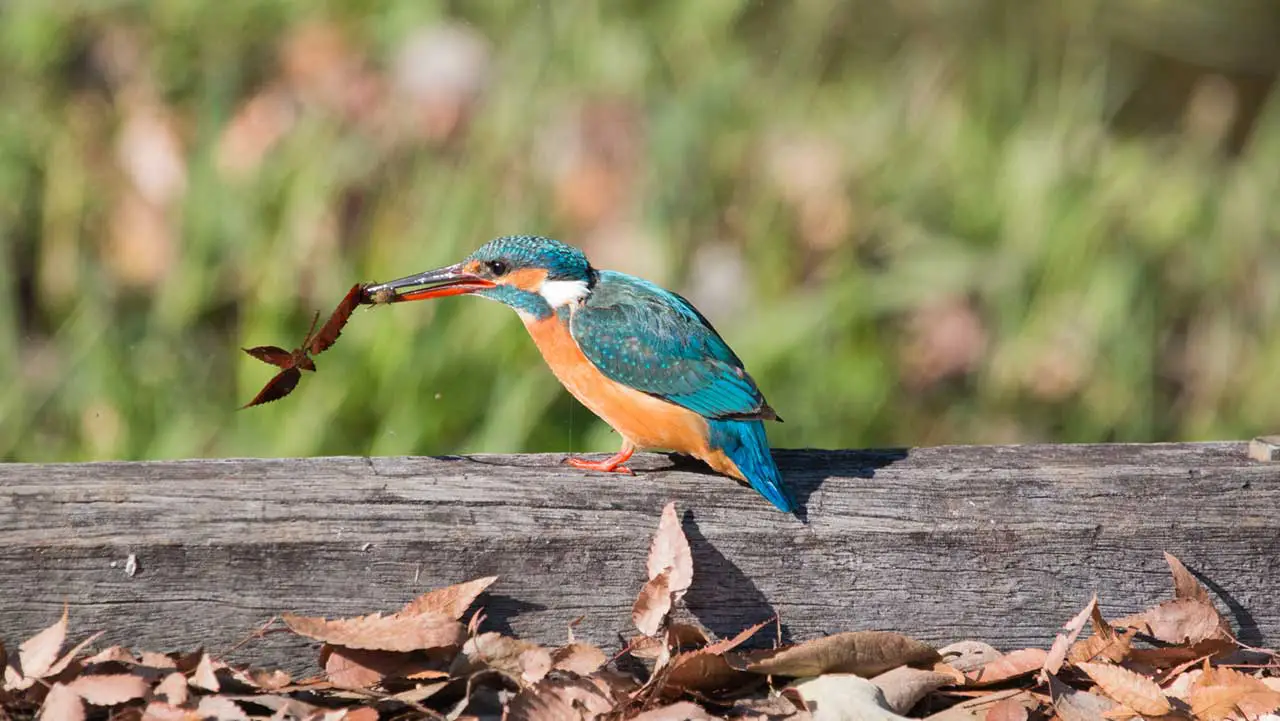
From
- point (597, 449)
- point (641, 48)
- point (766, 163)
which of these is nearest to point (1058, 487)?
point (597, 449)

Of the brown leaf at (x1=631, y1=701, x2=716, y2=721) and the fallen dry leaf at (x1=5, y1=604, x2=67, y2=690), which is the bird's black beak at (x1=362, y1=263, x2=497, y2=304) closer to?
the fallen dry leaf at (x1=5, y1=604, x2=67, y2=690)

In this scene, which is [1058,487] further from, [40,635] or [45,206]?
[45,206]

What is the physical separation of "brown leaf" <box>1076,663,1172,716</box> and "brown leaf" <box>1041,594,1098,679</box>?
0.14ft

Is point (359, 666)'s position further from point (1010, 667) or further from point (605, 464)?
point (1010, 667)

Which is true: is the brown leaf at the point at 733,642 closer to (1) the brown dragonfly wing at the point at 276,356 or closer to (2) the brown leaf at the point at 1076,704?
(2) the brown leaf at the point at 1076,704

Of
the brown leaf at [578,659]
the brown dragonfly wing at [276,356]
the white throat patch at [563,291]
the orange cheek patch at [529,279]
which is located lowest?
the brown leaf at [578,659]

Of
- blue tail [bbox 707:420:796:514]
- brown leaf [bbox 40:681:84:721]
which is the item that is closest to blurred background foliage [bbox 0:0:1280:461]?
blue tail [bbox 707:420:796:514]

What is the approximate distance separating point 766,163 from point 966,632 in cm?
234

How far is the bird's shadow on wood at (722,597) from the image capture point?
2.40 m

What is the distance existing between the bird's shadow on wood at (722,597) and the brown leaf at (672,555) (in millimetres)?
44

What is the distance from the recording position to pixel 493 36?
15.9ft

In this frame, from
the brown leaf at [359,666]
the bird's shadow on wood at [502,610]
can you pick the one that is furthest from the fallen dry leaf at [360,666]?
the bird's shadow on wood at [502,610]

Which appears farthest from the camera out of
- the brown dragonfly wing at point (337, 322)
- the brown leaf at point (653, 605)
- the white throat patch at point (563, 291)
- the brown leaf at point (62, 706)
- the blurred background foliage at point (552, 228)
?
the blurred background foliage at point (552, 228)

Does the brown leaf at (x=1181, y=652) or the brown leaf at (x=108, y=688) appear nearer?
the brown leaf at (x=108, y=688)
